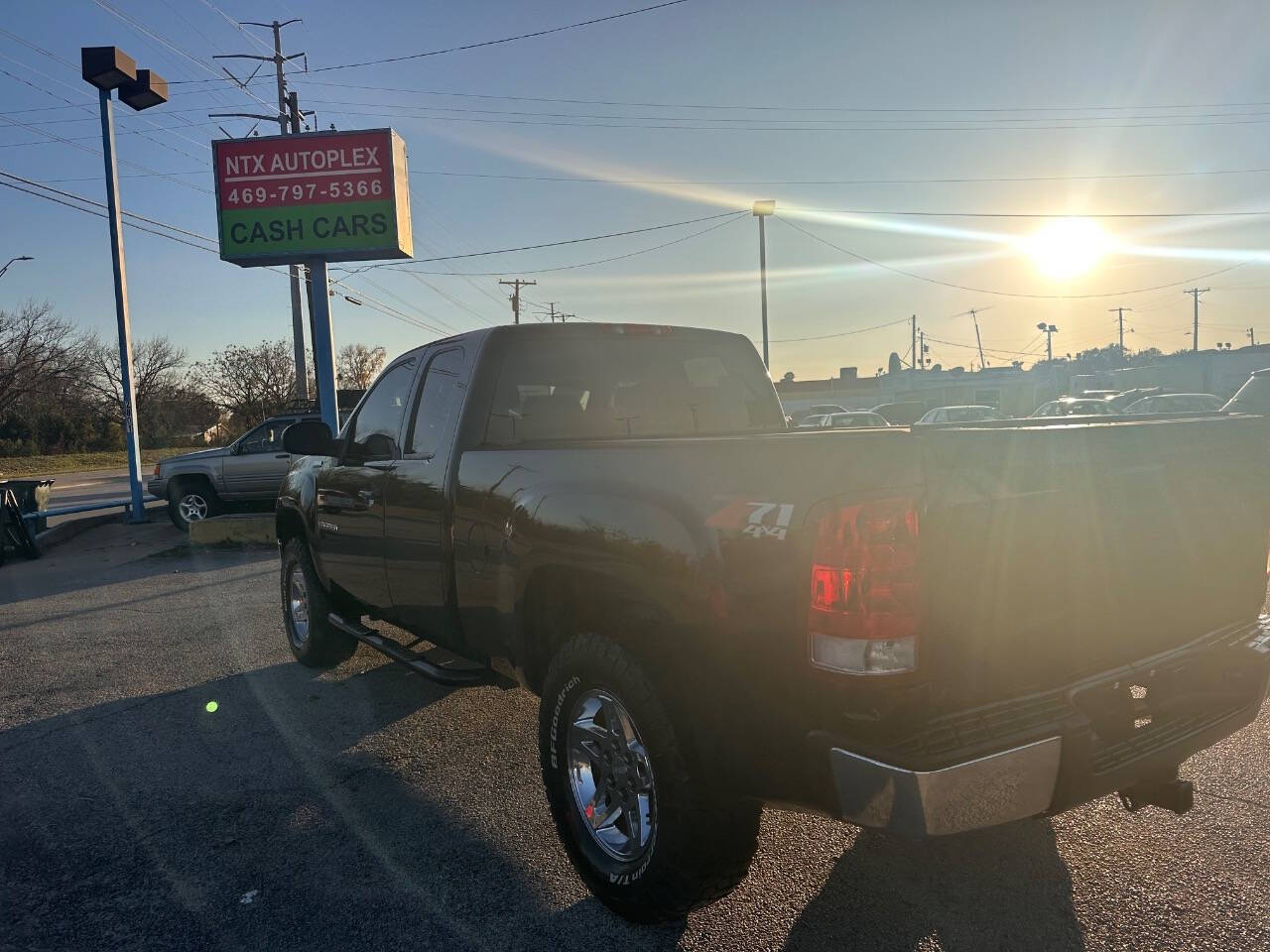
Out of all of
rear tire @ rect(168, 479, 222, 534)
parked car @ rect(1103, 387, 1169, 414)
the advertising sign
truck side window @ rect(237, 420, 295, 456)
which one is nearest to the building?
parked car @ rect(1103, 387, 1169, 414)

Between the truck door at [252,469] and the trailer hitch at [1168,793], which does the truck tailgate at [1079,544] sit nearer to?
the trailer hitch at [1168,793]

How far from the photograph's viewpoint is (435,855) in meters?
3.22

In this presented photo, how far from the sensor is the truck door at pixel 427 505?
3805 millimetres

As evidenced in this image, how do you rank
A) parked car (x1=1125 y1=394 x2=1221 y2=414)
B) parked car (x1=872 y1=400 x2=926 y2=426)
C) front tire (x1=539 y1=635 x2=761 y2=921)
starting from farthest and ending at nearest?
parked car (x1=872 y1=400 x2=926 y2=426)
parked car (x1=1125 y1=394 x2=1221 y2=414)
front tire (x1=539 y1=635 x2=761 y2=921)

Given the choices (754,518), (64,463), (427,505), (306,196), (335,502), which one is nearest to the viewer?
(754,518)

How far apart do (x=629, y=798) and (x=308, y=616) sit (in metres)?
3.51

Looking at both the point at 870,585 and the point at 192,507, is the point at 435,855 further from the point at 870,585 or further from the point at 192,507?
the point at 192,507

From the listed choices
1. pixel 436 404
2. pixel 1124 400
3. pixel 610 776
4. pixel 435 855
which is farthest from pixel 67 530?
pixel 1124 400

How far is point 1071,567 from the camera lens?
2.39 m

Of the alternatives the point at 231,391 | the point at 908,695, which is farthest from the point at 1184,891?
the point at 231,391

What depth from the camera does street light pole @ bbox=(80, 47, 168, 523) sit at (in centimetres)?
1462

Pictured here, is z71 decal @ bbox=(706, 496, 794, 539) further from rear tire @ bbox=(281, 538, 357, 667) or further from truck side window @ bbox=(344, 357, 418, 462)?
rear tire @ bbox=(281, 538, 357, 667)

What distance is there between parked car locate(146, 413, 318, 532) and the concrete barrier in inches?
95.6

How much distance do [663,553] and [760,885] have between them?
130cm
